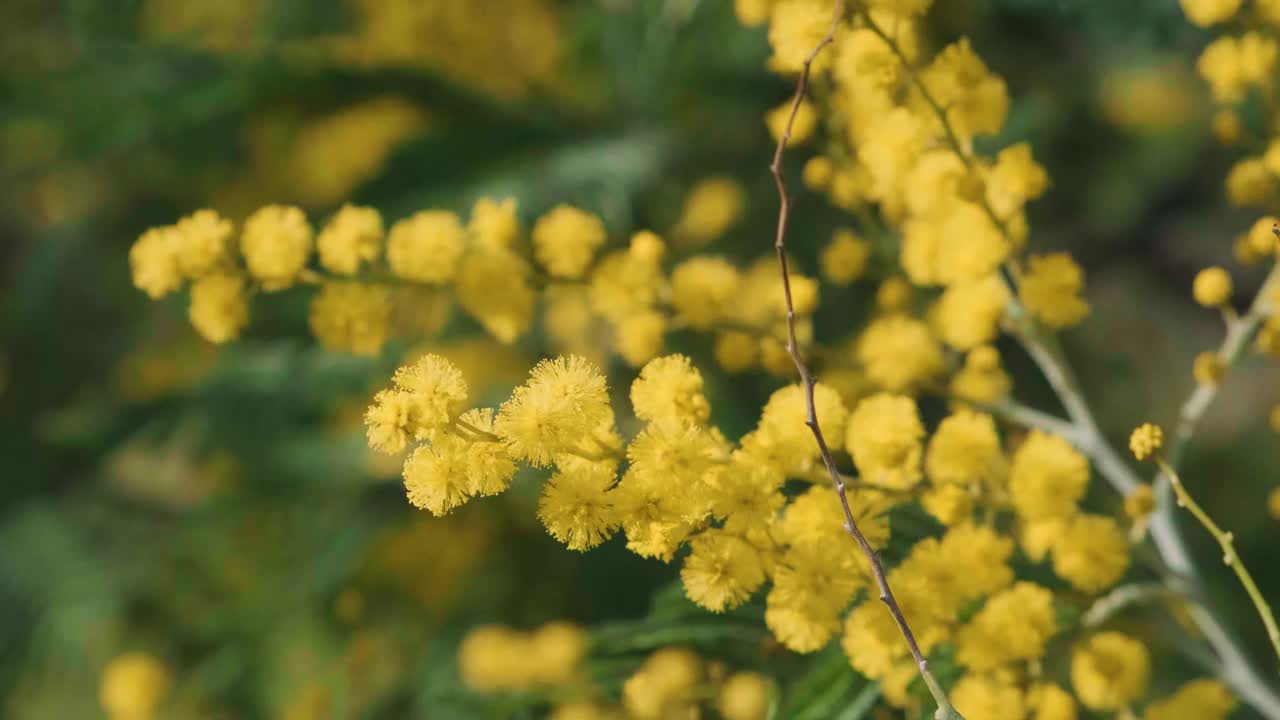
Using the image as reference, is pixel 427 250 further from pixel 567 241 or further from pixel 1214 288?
pixel 1214 288

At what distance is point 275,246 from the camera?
157 centimetres

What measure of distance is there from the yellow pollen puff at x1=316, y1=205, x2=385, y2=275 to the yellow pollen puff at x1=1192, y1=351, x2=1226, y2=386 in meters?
1.14

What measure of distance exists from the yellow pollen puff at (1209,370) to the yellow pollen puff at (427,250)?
1.01 metres

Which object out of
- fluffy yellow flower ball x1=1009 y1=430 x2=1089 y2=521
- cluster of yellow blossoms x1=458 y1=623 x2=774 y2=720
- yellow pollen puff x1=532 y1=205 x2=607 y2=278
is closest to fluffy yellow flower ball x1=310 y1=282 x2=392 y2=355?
yellow pollen puff x1=532 y1=205 x2=607 y2=278

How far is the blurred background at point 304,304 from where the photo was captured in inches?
103

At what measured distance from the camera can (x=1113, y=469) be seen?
5.19 ft

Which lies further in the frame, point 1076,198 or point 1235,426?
point 1235,426

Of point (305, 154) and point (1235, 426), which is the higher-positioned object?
point (305, 154)

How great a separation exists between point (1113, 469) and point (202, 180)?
9.37 feet

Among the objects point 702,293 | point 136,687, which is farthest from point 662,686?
point 136,687

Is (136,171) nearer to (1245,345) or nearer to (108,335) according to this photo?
(108,335)

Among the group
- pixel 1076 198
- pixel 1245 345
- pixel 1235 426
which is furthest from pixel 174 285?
pixel 1235 426

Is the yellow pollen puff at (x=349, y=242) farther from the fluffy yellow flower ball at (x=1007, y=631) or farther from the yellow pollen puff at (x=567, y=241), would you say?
the fluffy yellow flower ball at (x=1007, y=631)

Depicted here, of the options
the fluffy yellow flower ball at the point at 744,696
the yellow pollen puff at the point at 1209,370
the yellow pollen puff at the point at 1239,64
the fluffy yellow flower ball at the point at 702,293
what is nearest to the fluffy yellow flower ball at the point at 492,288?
the fluffy yellow flower ball at the point at 702,293
